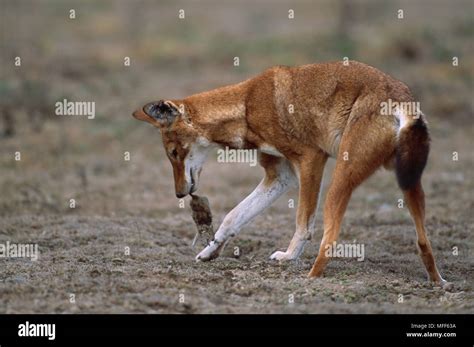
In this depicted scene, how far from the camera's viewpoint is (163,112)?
28.9 ft

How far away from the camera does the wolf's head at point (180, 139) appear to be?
8.82 metres

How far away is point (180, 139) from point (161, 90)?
1079 centimetres

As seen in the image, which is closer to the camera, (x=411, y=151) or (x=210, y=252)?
(x=411, y=151)

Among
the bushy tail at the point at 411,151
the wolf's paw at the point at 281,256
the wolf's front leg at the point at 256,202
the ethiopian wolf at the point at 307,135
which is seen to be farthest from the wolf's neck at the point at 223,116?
the bushy tail at the point at 411,151

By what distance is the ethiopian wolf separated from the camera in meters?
7.86

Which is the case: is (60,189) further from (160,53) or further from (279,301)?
(160,53)

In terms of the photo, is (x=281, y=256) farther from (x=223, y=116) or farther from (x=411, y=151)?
(x=411, y=151)

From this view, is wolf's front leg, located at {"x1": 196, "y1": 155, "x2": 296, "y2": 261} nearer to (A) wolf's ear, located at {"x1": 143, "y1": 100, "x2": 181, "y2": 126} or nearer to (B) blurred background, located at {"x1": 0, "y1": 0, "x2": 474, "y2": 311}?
(B) blurred background, located at {"x1": 0, "y1": 0, "x2": 474, "y2": 311}

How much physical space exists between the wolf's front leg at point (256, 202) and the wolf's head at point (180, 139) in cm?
54

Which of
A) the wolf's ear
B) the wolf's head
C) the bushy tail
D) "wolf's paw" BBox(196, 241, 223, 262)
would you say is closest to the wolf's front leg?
"wolf's paw" BBox(196, 241, 223, 262)

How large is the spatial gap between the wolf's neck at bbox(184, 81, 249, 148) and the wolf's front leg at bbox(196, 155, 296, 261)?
1.50ft

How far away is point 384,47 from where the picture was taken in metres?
22.6

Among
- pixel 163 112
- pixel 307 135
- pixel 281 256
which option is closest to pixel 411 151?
pixel 307 135

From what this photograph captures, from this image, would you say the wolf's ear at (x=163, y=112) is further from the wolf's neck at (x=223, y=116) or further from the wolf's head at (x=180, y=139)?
the wolf's neck at (x=223, y=116)
